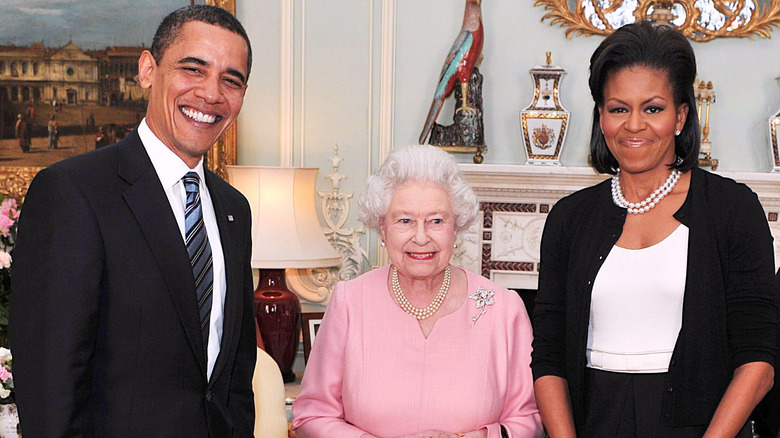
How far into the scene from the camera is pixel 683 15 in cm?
391

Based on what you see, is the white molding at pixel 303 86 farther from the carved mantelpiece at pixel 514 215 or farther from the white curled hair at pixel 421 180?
the white curled hair at pixel 421 180

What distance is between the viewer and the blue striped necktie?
5.31ft

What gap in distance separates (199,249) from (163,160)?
0.67 feet

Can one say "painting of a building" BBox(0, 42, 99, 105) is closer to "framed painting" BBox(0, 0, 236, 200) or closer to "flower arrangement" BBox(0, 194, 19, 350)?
"framed painting" BBox(0, 0, 236, 200)

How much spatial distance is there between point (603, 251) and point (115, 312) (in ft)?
3.54

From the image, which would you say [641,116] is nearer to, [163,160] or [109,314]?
[163,160]

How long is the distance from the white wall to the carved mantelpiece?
196 millimetres

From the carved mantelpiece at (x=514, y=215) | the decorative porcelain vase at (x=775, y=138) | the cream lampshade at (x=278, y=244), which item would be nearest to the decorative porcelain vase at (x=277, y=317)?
the cream lampshade at (x=278, y=244)

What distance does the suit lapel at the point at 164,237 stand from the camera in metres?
1.54

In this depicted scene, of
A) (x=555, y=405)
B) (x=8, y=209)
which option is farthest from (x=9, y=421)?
(x=555, y=405)

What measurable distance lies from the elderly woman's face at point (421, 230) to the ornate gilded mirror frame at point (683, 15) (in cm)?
211

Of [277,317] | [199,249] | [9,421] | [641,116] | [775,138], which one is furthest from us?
[775,138]

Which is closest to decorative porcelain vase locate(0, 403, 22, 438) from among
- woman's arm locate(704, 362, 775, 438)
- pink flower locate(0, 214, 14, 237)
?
pink flower locate(0, 214, 14, 237)

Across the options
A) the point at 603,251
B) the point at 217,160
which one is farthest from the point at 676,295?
the point at 217,160
